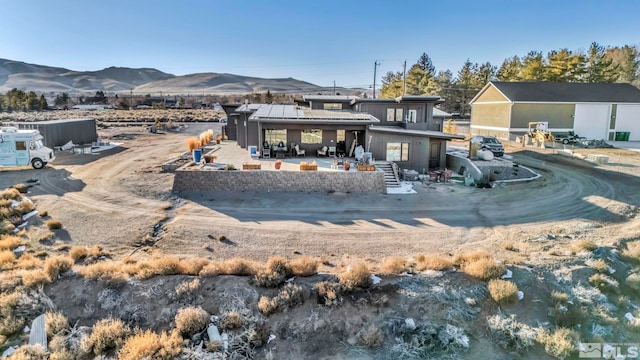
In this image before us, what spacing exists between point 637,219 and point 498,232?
21.2 feet

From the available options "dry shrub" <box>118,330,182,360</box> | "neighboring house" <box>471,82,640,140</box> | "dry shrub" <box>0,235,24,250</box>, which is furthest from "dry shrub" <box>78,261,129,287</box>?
"neighboring house" <box>471,82,640,140</box>

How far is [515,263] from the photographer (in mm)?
11320

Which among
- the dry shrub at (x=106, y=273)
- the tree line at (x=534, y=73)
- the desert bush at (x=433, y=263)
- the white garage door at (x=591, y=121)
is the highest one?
the tree line at (x=534, y=73)

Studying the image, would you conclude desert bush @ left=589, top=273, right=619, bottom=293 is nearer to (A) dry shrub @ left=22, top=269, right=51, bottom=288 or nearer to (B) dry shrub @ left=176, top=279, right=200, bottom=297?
(B) dry shrub @ left=176, top=279, right=200, bottom=297

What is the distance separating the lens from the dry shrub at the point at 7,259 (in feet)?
36.7

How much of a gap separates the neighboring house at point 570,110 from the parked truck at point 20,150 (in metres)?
41.0

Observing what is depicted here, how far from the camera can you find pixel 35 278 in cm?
1013

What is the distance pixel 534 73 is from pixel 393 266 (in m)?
54.3

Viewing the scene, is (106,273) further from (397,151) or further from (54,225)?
(397,151)

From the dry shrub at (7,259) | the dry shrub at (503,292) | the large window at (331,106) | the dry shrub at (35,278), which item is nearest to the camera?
the dry shrub at (503,292)

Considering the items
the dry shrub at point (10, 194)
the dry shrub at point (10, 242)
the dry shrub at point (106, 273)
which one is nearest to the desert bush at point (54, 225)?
the dry shrub at point (10, 242)

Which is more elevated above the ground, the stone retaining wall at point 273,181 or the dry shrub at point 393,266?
the stone retaining wall at point 273,181

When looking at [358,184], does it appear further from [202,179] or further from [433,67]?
[433,67]

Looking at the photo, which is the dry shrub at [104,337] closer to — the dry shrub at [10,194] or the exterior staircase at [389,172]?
the dry shrub at [10,194]
